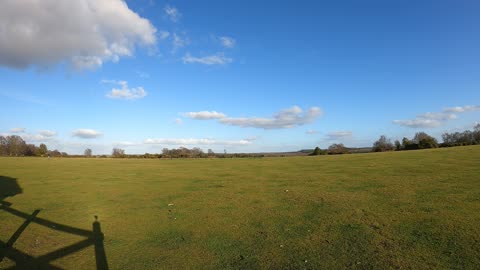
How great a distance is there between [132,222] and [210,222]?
2.86m

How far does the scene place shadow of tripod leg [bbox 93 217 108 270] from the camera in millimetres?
7700

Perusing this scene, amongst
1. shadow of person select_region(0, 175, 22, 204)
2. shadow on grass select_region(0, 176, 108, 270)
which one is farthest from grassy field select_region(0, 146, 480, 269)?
shadow of person select_region(0, 175, 22, 204)

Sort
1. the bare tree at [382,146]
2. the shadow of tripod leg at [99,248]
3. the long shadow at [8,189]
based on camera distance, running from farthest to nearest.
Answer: the bare tree at [382,146] < the long shadow at [8,189] < the shadow of tripod leg at [99,248]

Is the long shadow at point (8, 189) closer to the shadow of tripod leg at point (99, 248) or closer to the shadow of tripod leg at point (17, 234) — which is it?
the shadow of tripod leg at point (17, 234)

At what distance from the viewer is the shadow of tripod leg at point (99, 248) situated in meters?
7.70

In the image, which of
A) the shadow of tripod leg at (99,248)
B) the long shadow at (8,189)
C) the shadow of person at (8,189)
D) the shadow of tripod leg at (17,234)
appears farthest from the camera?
the long shadow at (8,189)

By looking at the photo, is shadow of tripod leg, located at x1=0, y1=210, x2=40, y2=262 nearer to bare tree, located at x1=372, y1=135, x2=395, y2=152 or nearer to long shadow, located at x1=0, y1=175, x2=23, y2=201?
long shadow, located at x1=0, y1=175, x2=23, y2=201

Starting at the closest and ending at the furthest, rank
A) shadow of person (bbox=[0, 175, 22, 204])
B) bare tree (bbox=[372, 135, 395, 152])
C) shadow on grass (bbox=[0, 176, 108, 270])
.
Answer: shadow on grass (bbox=[0, 176, 108, 270]) < shadow of person (bbox=[0, 175, 22, 204]) < bare tree (bbox=[372, 135, 395, 152])

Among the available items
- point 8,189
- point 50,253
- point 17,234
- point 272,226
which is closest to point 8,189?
point 8,189

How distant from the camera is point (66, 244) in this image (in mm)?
9266

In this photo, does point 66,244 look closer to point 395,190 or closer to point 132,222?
point 132,222

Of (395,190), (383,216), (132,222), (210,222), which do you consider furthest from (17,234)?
(395,190)

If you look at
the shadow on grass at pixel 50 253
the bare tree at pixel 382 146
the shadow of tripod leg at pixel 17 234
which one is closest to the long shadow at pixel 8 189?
the shadow on grass at pixel 50 253

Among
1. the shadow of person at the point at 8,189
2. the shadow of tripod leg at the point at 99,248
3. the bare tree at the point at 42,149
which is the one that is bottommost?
the shadow of tripod leg at the point at 99,248
